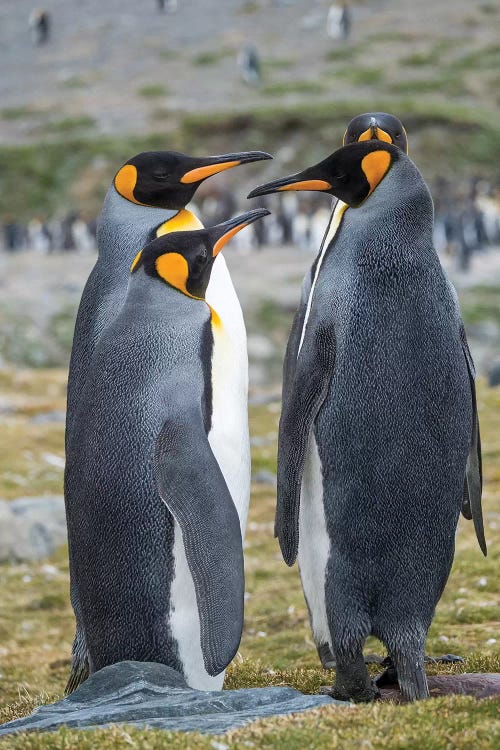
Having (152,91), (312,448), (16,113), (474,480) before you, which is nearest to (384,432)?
(312,448)

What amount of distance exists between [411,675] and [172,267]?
2147mm

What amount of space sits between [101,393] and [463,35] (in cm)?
6847

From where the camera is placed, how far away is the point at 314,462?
545 centimetres

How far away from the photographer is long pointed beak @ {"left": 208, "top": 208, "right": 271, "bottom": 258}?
5.65 meters

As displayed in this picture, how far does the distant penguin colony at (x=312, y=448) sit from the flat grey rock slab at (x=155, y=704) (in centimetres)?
32

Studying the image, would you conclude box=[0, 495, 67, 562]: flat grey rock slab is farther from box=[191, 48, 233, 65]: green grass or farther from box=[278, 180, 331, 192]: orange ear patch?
box=[191, 48, 233, 65]: green grass

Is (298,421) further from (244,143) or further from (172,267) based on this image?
(244,143)

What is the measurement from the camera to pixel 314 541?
546cm

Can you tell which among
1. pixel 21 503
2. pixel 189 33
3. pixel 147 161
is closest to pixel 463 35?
pixel 189 33

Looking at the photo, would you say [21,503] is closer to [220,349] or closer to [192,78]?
[220,349]

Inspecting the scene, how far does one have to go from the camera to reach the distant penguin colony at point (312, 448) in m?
5.24

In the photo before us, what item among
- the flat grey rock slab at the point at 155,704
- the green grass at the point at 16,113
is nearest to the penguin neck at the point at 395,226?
the flat grey rock slab at the point at 155,704

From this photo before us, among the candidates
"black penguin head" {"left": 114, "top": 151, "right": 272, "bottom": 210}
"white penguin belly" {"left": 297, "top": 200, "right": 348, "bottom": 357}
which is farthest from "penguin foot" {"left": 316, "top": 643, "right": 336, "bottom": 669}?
"black penguin head" {"left": 114, "top": 151, "right": 272, "bottom": 210}

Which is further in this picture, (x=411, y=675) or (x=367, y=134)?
(x=367, y=134)
